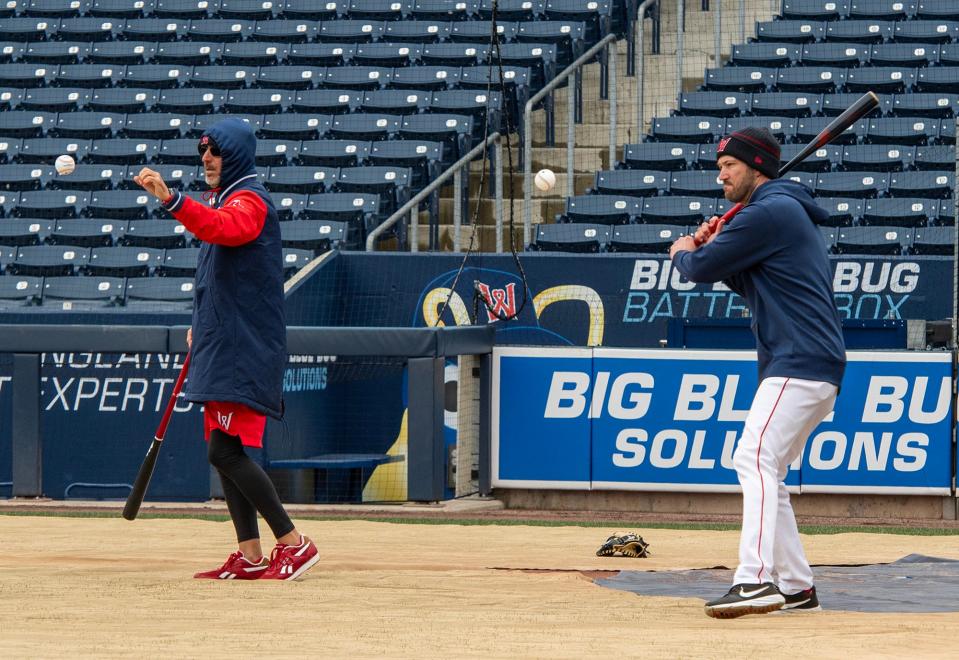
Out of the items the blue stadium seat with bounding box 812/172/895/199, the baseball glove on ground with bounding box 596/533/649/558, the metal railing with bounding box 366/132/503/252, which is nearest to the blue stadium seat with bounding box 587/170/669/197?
the metal railing with bounding box 366/132/503/252

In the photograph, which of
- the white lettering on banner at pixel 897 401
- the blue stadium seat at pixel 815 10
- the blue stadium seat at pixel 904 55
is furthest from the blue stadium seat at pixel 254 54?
the white lettering on banner at pixel 897 401

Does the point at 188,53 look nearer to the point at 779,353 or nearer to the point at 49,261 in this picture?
the point at 49,261

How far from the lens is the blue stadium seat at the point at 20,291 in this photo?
14.1m

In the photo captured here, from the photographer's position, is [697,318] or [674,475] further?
[697,318]

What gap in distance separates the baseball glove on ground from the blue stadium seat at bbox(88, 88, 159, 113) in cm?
1226

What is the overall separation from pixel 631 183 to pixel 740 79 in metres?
2.43

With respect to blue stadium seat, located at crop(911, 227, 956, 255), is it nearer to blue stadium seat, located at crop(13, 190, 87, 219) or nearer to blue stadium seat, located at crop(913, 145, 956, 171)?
blue stadium seat, located at crop(913, 145, 956, 171)

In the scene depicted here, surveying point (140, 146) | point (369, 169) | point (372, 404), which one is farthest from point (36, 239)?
point (372, 404)

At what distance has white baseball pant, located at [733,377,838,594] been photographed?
514 cm

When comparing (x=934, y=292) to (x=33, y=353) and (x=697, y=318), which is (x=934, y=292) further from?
(x=33, y=353)

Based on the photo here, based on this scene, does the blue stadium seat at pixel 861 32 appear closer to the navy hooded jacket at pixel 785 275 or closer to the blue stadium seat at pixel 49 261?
the blue stadium seat at pixel 49 261

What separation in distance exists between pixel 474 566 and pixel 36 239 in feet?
32.8

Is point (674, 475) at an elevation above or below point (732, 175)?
below

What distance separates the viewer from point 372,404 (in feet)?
35.7
